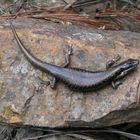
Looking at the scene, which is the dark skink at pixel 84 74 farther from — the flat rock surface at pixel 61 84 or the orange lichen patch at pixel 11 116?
the orange lichen patch at pixel 11 116

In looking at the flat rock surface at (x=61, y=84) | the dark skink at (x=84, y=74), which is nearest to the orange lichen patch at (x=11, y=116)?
the flat rock surface at (x=61, y=84)

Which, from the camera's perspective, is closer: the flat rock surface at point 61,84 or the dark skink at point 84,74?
the flat rock surface at point 61,84

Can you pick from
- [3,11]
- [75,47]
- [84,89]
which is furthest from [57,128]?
[3,11]

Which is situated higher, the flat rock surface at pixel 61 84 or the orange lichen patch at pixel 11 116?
the flat rock surface at pixel 61 84

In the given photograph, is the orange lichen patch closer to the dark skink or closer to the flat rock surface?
the flat rock surface

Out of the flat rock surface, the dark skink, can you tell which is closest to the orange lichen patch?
the flat rock surface

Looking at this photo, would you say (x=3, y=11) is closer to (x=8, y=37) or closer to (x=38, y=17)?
(x=38, y=17)

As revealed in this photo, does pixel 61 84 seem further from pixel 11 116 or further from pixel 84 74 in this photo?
pixel 11 116

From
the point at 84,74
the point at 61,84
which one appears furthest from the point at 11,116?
the point at 84,74
